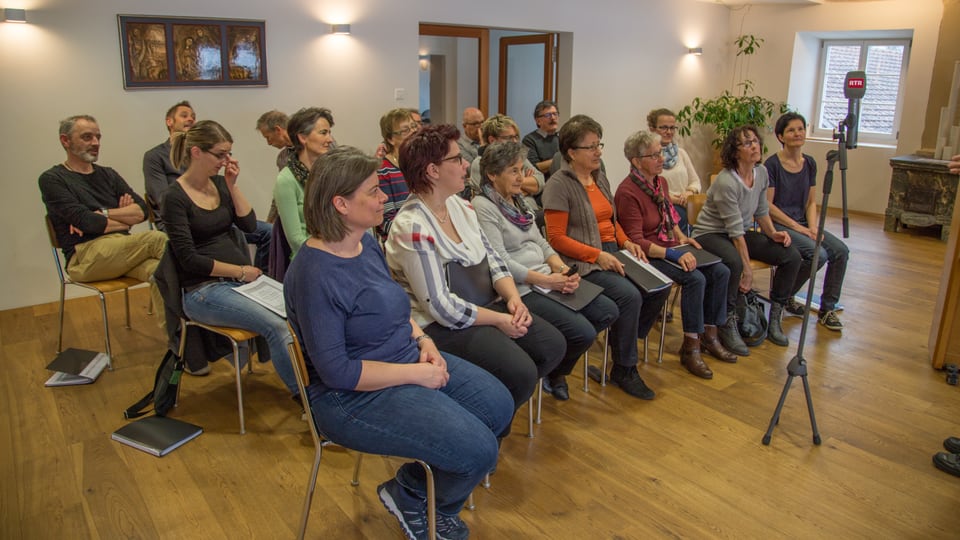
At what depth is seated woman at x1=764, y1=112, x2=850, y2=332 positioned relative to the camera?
431 cm

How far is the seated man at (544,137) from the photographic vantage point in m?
5.39

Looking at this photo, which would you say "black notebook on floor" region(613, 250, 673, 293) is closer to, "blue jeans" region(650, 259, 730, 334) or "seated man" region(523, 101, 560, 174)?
"blue jeans" region(650, 259, 730, 334)

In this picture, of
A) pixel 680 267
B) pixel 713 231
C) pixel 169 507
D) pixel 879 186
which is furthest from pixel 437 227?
pixel 879 186

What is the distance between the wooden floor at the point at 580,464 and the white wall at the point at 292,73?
1445 mm

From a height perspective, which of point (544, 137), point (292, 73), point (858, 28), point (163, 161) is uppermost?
point (858, 28)

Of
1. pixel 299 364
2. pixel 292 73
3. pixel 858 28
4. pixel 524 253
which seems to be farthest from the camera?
pixel 858 28

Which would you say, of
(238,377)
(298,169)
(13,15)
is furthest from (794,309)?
(13,15)

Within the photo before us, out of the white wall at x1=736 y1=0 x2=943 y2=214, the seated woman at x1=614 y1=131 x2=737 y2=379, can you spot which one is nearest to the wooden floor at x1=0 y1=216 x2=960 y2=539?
the seated woman at x1=614 y1=131 x2=737 y2=379

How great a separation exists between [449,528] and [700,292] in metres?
2.03

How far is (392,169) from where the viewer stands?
138 inches

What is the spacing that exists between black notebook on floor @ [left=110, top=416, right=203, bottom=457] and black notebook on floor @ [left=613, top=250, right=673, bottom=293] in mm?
2063

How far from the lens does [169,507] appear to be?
247cm

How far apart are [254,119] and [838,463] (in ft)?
14.5

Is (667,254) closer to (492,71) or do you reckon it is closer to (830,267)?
(830,267)
